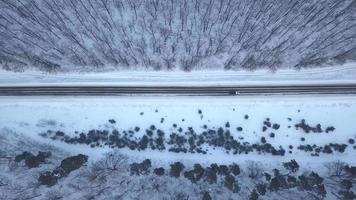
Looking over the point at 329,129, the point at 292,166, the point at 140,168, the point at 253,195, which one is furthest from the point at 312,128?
the point at 140,168

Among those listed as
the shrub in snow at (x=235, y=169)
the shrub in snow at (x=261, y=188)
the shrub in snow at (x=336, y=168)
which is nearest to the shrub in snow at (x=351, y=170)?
the shrub in snow at (x=336, y=168)

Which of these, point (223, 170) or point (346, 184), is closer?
point (346, 184)

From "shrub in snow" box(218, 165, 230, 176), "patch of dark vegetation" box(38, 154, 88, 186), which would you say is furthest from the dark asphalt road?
"shrub in snow" box(218, 165, 230, 176)

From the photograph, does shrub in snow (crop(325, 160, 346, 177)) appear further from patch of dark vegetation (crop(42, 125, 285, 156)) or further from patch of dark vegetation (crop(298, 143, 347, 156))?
patch of dark vegetation (crop(42, 125, 285, 156))

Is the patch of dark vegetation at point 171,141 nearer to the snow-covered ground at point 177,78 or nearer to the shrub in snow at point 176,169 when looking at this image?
the shrub in snow at point 176,169

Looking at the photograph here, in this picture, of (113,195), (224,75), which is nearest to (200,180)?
(113,195)

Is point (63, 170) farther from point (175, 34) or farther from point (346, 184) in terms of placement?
point (346, 184)

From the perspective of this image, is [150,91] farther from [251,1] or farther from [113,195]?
[251,1]
